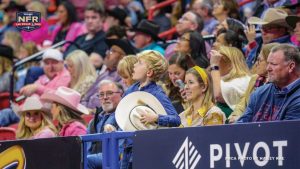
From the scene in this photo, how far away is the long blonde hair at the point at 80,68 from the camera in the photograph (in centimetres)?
1605

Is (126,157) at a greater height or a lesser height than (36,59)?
lesser

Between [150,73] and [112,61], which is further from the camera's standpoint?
[112,61]

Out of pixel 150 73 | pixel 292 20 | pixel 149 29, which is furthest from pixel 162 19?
pixel 150 73

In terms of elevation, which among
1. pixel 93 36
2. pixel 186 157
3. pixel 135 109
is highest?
pixel 93 36

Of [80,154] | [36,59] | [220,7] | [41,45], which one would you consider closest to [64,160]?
[80,154]

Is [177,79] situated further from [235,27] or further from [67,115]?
[235,27]

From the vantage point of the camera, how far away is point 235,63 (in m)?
12.8

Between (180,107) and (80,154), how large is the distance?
235cm

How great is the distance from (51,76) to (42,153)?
5.56m

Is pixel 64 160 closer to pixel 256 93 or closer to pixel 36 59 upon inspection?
pixel 256 93

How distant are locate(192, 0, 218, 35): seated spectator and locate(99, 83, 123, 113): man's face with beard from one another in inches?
159

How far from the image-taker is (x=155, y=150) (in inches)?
395

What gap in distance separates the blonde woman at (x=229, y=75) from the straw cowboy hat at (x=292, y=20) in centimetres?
71

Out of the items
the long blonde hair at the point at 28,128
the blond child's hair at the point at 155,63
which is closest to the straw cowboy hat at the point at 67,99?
the long blonde hair at the point at 28,128
